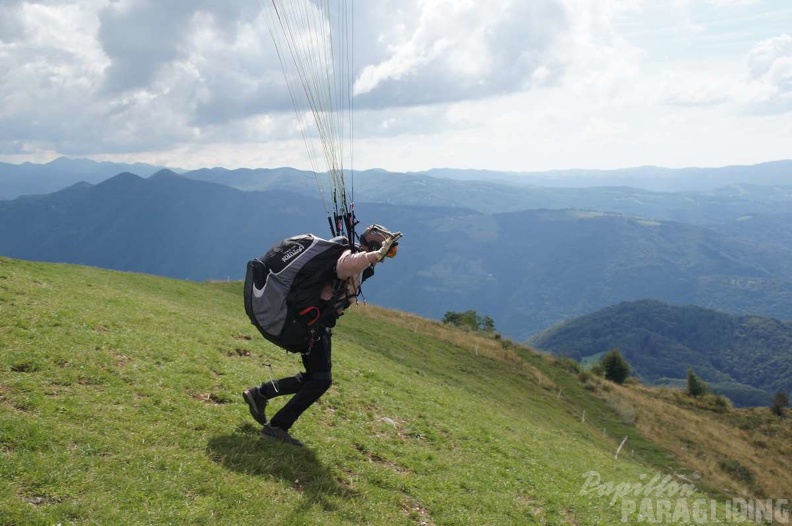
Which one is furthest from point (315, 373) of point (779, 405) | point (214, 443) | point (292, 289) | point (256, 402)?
point (779, 405)

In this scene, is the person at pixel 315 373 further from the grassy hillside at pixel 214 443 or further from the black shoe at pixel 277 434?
the grassy hillside at pixel 214 443

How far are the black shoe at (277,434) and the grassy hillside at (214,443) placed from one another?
15cm

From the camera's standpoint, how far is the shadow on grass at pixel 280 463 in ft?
26.2

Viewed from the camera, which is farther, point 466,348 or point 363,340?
point 466,348

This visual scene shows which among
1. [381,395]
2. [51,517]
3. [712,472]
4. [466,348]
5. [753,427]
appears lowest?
[753,427]

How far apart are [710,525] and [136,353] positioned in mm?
15922

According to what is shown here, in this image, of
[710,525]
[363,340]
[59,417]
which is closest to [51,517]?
[59,417]

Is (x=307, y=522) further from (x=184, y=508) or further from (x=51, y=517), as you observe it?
(x=51, y=517)

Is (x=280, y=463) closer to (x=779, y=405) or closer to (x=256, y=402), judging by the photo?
(x=256, y=402)

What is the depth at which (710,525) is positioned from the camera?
14.5m

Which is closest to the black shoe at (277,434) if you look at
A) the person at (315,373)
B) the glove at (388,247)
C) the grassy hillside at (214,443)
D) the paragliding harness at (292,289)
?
the person at (315,373)

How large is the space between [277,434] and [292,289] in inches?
111

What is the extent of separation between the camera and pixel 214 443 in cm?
852

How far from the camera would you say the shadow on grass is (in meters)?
7.98
